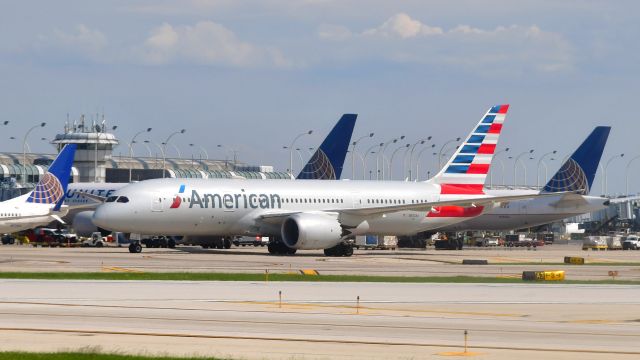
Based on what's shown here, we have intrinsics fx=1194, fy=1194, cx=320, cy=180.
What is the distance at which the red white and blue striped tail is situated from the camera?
3374 inches

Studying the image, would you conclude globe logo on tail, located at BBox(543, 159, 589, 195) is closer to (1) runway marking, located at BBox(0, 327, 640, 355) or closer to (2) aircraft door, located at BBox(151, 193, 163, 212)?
(2) aircraft door, located at BBox(151, 193, 163, 212)

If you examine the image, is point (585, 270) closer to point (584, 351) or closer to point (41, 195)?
point (584, 351)

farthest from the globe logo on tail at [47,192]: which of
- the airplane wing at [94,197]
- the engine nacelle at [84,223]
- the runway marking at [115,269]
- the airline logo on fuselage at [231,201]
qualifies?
the runway marking at [115,269]

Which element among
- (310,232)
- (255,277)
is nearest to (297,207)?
(310,232)

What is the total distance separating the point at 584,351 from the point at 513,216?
8084cm

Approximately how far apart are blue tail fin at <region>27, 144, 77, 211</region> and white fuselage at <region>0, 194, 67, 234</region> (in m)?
0.53

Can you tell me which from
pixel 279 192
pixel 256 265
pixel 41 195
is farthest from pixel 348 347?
pixel 41 195

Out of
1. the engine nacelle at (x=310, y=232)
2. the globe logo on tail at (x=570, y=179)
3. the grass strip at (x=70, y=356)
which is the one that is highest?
the globe logo on tail at (x=570, y=179)

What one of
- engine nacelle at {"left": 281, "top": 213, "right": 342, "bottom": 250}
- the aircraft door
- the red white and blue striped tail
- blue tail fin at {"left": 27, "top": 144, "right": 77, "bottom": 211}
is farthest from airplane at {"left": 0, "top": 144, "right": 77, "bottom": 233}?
the red white and blue striped tail

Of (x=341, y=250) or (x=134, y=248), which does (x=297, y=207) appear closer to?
(x=341, y=250)

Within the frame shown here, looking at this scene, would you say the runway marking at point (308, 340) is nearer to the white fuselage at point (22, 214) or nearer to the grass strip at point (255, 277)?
the grass strip at point (255, 277)

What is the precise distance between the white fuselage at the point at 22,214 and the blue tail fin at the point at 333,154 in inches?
1128

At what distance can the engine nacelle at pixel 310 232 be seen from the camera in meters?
72.9

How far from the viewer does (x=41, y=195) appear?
294 feet
